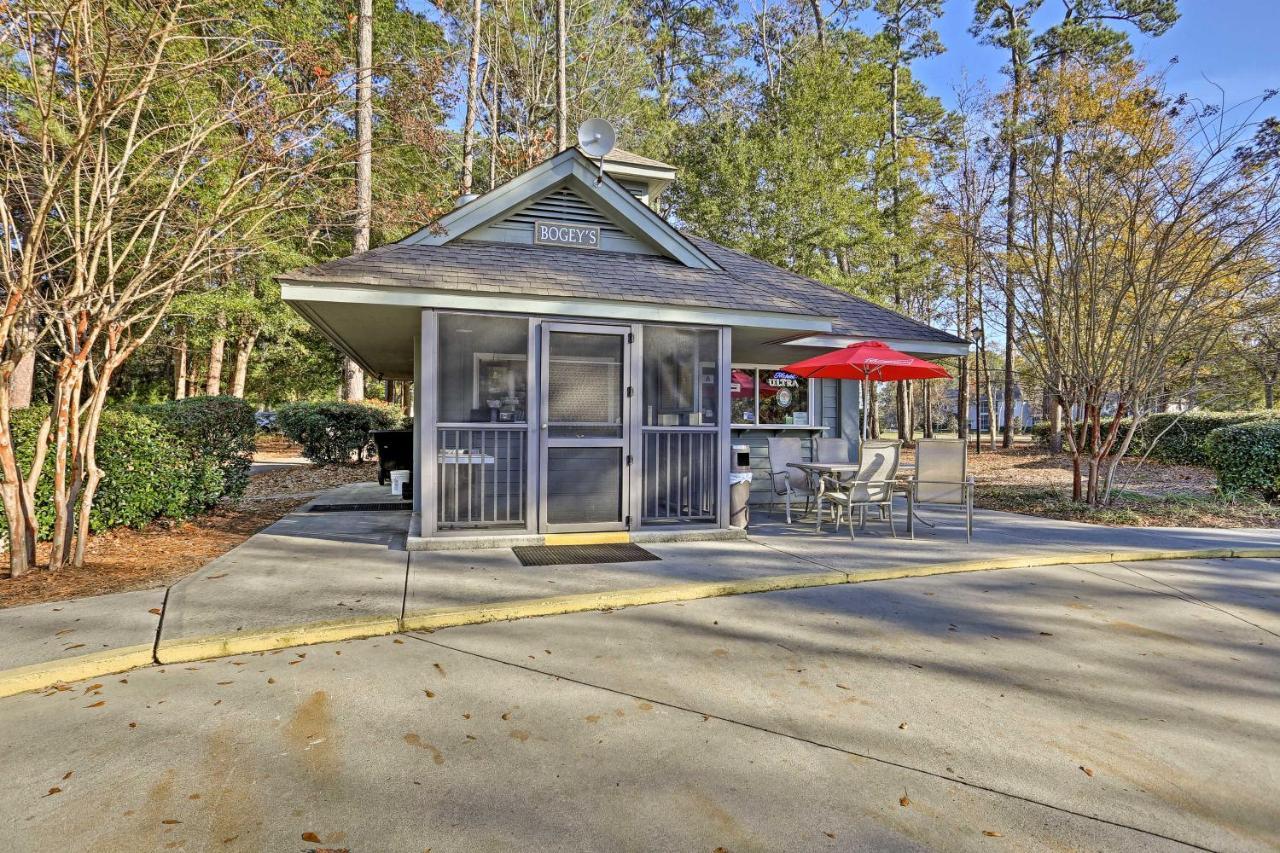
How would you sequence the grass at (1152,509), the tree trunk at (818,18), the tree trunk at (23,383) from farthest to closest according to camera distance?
the tree trunk at (818,18)
the tree trunk at (23,383)
the grass at (1152,509)

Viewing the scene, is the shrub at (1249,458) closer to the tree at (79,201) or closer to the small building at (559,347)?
the small building at (559,347)

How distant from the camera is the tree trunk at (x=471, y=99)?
54.3ft

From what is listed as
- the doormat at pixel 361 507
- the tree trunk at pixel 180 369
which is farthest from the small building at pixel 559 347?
the tree trunk at pixel 180 369

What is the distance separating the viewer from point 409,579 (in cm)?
473

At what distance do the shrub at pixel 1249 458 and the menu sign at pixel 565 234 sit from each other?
10.0 metres

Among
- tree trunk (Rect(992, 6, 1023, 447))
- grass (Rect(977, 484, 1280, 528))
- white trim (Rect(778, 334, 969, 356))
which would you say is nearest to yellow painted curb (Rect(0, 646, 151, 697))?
white trim (Rect(778, 334, 969, 356))

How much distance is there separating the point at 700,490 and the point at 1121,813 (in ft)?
15.3

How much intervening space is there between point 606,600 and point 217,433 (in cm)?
554

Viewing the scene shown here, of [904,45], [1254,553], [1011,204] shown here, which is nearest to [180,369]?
[1011,204]

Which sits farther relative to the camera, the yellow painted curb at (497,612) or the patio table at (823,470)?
the patio table at (823,470)

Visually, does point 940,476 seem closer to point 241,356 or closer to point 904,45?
point 241,356

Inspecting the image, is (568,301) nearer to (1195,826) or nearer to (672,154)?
(1195,826)

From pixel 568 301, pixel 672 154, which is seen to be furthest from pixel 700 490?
pixel 672 154

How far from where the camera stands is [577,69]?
752 inches
